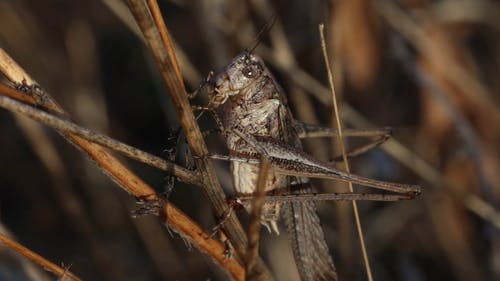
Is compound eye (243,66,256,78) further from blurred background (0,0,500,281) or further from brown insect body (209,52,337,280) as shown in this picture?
blurred background (0,0,500,281)

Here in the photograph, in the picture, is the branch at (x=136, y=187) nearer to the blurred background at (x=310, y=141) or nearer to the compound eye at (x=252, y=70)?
the compound eye at (x=252, y=70)

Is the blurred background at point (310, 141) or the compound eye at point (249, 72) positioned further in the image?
the blurred background at point (310, 141)

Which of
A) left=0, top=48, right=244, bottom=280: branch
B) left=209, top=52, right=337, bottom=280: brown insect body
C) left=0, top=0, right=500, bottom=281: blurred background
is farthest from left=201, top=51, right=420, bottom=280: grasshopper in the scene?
left=0, top=0, right=500, bottom=281: blurred background

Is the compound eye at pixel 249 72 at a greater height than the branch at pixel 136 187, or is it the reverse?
the compound eye at pixel 249 72

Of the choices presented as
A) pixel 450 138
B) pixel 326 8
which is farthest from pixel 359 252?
pixel 326 8

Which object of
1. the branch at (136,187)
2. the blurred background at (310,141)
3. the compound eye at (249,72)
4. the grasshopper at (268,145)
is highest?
the blurred background at (310,141)

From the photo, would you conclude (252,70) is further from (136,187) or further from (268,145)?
(136,187)

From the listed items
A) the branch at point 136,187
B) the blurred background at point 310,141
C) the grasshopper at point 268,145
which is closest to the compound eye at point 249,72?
the grasshopper at point 268,145

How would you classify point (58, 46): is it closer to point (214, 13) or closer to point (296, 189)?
point (214, 13)
